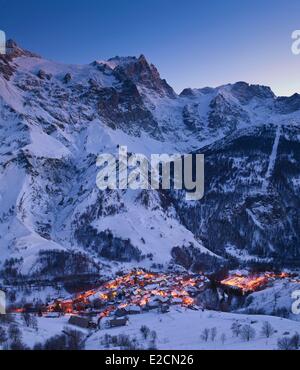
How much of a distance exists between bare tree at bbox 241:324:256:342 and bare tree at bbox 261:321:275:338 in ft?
6.58

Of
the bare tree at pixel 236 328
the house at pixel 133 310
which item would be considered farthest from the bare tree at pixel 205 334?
the house at pixel 133 310

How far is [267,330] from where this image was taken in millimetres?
116875

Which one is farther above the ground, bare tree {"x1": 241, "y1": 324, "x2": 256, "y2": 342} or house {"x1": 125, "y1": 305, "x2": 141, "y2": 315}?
bare tree {"x1": 241, "y1": 324, "x2": 256, "y2": 342}

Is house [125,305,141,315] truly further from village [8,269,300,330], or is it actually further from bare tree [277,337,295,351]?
bare tree [277,337,295,351]

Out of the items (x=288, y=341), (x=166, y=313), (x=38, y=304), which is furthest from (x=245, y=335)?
(x=38, y=304)

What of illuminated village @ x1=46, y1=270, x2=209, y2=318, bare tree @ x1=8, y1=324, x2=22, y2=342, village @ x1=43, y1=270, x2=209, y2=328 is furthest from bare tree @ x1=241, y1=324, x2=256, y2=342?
bare tree @ x1=8, y1=324, x2=22, y2=342

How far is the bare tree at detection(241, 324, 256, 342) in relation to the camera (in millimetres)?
112812

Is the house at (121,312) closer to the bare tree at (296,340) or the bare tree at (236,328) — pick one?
the bare tree at (236,328)

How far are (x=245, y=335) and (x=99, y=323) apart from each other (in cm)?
4497
